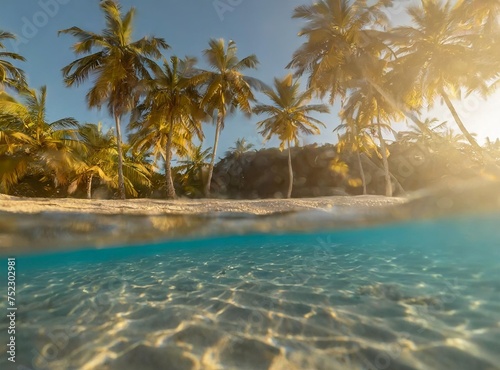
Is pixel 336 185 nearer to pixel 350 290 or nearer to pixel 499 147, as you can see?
pixel 350 290

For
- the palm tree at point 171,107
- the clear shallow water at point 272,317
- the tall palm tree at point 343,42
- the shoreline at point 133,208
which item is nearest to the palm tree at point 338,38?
the tall palm tree at point 343,42

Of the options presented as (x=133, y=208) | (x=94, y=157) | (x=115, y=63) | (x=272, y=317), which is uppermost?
(x=115, y=63)

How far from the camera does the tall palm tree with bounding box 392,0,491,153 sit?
12938 mm

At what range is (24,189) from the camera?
1875 centimetres

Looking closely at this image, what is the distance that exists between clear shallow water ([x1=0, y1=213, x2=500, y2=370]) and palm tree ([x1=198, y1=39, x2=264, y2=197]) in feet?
43.1

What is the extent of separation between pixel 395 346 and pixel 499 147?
43.4 m

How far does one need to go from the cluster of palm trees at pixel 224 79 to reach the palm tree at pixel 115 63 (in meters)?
0.05

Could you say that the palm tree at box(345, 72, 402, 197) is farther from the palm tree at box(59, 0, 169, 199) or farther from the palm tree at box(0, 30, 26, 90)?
the palm tree at box(0, 30, 26, 90)

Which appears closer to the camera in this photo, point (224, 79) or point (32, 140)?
point (32, 140)

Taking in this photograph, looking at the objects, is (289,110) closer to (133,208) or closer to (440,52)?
(440,52)

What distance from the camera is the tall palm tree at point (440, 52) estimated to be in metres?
12.9

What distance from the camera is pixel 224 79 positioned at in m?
17.0

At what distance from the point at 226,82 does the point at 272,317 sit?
16260 mm

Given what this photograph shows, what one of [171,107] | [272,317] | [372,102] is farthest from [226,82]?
[272,317]
